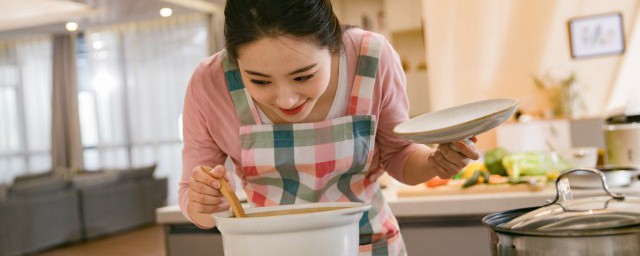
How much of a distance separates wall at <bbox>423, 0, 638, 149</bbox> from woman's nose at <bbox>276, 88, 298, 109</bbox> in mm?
5407

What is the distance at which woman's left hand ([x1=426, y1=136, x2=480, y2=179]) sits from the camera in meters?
0.95

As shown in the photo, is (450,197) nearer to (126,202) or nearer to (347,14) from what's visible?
(347,14)

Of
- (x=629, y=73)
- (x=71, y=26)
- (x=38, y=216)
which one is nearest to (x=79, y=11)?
(x=71, y=26)

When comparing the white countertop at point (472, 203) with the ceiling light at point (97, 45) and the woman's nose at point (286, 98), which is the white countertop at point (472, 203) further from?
the ceiling light at point (97, 45)

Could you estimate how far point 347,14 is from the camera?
7.28m

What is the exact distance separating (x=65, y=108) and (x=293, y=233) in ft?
33.1

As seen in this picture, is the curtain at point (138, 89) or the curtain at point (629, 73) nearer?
the curtain at point (629, 73)

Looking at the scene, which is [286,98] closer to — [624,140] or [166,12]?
[624,140]

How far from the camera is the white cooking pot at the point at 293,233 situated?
658 millimetres

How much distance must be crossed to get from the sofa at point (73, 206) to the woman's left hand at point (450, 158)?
6363 millimetres

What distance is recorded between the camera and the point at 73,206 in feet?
24.2

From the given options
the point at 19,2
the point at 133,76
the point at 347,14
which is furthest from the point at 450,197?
the point at 133,76

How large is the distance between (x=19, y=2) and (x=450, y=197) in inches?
302

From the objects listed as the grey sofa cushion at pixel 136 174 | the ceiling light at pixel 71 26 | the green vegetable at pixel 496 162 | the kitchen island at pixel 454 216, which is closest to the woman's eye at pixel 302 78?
the kitchen island at pixel 454 216
